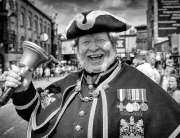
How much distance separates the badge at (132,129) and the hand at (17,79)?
3.48ft

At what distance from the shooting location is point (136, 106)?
69.9 inches

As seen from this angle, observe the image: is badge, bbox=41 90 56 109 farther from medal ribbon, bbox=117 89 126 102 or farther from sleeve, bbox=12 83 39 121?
medal ribbon, bbox=117 89 126 102

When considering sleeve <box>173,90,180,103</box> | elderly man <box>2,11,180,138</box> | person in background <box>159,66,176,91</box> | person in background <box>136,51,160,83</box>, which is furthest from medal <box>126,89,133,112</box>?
person in background <box>159,66,176,91</box>

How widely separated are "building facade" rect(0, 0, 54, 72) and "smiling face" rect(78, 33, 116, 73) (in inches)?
703

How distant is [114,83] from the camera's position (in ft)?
6.54

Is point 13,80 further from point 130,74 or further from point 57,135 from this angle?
point 130,74

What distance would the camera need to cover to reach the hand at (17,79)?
1767mm

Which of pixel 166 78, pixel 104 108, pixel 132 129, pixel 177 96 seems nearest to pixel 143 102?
pixel 132 129

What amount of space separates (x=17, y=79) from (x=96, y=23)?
3.20 feet

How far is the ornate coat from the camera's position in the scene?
169 centimetres

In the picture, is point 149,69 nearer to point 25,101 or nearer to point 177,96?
point 177,96

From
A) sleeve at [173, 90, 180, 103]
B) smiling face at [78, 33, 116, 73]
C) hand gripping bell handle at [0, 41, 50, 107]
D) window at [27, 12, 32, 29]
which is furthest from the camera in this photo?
window at [27, 12, 32, 29]

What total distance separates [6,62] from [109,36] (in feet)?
60.8

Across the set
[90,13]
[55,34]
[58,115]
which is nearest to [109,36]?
[90,13]
